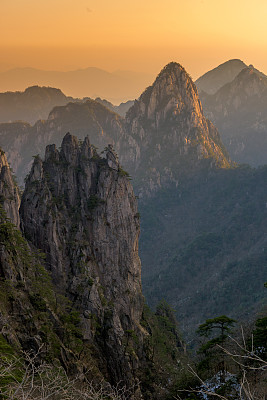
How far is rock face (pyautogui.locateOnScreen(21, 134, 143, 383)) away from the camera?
62.9 meters

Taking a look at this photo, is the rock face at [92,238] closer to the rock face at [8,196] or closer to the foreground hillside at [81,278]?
the foreground hillside at [81,278]

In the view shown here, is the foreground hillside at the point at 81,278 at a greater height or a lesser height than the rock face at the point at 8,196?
lesser

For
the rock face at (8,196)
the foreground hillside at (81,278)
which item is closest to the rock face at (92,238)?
the foreground hillside at (81,278)

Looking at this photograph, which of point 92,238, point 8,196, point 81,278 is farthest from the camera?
point 92,238

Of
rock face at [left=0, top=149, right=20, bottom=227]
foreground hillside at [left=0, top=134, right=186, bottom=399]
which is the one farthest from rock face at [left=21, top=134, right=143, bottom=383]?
rock face at [left=0, top=149, right=20, bottom=227]

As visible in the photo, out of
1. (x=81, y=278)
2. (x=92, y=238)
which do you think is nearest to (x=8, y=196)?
(x=81, y=278)

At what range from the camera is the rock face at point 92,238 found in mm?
62906

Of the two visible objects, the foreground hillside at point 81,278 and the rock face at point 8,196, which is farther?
the rock face at point 8,196

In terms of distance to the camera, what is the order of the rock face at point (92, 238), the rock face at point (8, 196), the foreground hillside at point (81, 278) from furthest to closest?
the rock face at point (92, 238) < the rock face at point (8, 196) < the foreground hillside at point (81, 278)

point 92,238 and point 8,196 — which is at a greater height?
point 8,196

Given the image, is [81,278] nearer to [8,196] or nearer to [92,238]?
[92,238]

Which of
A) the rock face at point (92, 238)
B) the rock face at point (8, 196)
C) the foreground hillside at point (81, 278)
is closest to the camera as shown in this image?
the foreground hillside at point (81, 278)

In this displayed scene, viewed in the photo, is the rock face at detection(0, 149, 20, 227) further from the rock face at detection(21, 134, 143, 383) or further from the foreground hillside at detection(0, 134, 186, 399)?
the rock face at detection(21, 134, 143, 383)

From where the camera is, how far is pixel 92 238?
78000 millimetres
